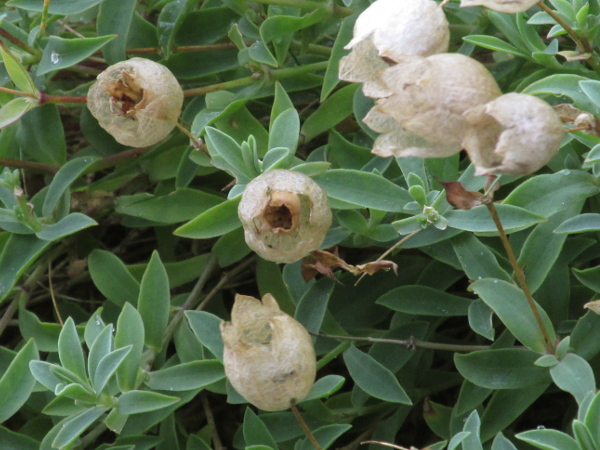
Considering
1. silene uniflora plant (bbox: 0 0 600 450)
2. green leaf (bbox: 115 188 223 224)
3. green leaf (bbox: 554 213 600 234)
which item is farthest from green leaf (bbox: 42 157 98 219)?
green leaf (bbox: 554 213 600 234)

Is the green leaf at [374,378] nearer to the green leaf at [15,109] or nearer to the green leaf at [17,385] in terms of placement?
the green leaf at [17,385]

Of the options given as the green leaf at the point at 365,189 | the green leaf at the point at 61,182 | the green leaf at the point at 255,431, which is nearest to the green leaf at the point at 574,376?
the green leaf at the point at 365,189

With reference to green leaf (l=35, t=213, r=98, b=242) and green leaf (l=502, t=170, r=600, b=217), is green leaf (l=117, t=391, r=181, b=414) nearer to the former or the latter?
green leaf (l=35, t=213, r=98, b=242)

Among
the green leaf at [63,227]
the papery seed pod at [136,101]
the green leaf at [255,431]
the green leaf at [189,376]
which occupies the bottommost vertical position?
the green leaf at [255,431]

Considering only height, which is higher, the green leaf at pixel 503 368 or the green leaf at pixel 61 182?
the green leaf at pixel 61 182

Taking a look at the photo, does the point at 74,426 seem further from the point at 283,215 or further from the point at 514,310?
the point at 514,310

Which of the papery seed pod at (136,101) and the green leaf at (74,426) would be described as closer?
the green leaf at (74,426)

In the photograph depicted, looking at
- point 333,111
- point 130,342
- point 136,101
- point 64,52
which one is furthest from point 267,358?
point 64,52
